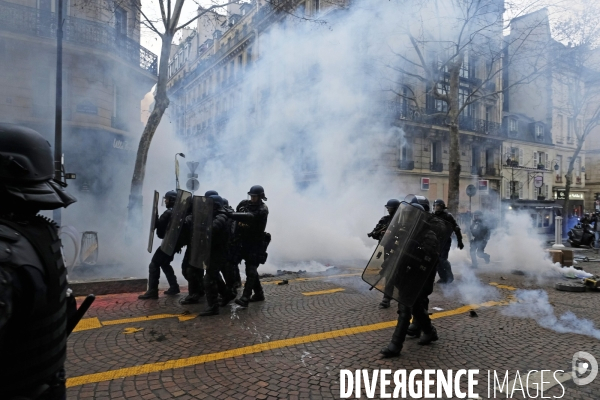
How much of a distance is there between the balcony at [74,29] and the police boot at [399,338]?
12714 millimetres

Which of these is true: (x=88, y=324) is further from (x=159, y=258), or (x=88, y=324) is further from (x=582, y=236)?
(x=582, y=236)

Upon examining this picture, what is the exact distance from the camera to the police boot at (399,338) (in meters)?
3.40

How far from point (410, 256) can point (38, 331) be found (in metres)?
2.91

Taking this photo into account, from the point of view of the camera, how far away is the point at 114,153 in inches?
515

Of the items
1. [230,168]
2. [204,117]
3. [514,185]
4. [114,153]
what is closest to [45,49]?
[114,153]

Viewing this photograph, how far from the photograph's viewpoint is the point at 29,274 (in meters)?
1.20

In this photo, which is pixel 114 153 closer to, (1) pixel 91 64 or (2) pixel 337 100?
(1) pixel 91 64

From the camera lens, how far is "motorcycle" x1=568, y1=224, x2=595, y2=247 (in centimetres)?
1420

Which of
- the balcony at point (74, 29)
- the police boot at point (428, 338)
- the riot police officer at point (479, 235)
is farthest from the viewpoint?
the balcony at point (74, 29)

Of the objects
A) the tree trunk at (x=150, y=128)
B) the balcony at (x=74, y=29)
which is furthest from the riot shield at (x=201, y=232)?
the balcony at (x=74, y=29)

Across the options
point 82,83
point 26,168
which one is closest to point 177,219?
point 26,168

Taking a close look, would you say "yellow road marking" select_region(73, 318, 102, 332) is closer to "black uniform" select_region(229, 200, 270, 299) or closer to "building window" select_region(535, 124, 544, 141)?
"black uniform" select_region(229, 200, 270, 299)

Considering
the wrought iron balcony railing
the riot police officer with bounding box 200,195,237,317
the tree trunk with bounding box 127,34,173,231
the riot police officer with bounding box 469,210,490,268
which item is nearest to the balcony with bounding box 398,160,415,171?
the wrought iron balcony railing

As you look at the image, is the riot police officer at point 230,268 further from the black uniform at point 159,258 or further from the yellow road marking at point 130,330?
the yellow road marking at point 130,330
